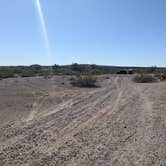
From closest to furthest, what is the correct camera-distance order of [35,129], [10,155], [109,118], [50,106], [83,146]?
[10,155] < [83,146] < [35,129] < [109,118] < [50,106]

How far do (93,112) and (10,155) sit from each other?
19.6 feet

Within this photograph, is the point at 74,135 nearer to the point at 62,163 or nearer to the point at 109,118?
the point at 62,163

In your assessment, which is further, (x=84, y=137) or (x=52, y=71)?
(x=52, y=71)

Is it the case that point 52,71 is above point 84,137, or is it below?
above

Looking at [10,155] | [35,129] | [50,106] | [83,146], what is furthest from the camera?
[50,106]

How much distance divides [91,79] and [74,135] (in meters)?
22.7

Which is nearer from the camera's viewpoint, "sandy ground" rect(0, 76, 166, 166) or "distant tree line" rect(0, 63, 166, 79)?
"sandy ground" rect(0, 76, 166, 166)

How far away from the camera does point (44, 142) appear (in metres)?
7.36

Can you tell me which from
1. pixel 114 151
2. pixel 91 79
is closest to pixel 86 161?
pixel 114 151

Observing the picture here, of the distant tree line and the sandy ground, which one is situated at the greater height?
the distant tree line

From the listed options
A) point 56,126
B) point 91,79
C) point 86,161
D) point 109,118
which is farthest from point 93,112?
point 91,79

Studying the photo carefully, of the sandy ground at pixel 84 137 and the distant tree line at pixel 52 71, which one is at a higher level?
the distant tree line at pixel 52 71

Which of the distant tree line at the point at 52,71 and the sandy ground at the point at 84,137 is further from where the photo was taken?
the distant tree line at the point at 52,71

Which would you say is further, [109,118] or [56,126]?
[109,118]
